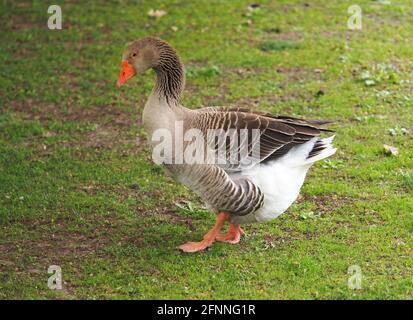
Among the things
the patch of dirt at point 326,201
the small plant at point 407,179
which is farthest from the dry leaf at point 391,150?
the patch of dirt at point 326,201

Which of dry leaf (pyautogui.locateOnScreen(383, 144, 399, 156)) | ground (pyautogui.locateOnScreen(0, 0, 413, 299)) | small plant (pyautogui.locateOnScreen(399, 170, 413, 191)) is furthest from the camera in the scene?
dry leaf (pyautogui.locateOnScreen(383, 144, 399, 156))

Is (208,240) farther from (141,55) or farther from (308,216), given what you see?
(141,55)

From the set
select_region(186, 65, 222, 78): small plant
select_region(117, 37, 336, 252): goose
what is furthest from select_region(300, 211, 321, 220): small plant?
select_region(186, 65, 222, 78): small plant

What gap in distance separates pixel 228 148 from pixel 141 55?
43.7 inches

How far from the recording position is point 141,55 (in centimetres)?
621

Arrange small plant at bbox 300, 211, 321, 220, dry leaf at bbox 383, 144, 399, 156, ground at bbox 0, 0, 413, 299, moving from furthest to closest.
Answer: dry leaf at bbox 383, 144, 399, 156
small plant at bbox 300, 211, 321, 220
ground at bbox 0, 0, 413, 299

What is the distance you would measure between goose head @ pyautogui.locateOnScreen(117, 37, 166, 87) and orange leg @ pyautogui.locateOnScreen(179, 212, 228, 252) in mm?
1458

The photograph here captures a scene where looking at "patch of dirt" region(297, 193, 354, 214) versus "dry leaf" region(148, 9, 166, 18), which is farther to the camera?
"dry leaf" region(148, 9, 166, 18)

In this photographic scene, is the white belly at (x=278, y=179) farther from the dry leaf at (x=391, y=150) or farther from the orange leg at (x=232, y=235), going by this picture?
the dry leaf at (x=391, y=150)

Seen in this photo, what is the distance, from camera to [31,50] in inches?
437

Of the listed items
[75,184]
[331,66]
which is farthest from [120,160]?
[331,66]

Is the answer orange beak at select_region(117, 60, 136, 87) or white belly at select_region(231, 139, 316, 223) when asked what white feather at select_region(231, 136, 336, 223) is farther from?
orange beak at select_region(117, 60, 136, 87)

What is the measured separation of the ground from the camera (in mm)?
5938

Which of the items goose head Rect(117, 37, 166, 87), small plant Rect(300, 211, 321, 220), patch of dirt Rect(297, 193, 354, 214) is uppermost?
goose head Rect(117, 37, 166, 87)
